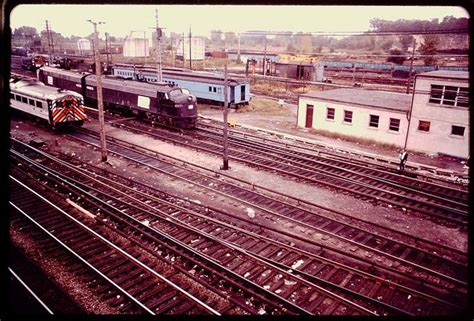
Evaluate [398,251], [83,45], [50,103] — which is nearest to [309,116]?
[398,251]

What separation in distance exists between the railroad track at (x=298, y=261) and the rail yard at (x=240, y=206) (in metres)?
0.04

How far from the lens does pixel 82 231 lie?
1012cm

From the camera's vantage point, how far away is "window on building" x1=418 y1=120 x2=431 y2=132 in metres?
19.5

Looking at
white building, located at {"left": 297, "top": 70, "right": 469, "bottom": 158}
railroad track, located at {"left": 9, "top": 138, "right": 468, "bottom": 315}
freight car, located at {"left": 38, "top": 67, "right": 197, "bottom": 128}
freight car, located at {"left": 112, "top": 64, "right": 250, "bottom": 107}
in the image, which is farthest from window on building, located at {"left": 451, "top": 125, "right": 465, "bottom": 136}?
freight car, located at {"left": 112, "top": 64, "right": 250, "bottom": 107}

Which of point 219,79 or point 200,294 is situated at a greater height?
point 219,79

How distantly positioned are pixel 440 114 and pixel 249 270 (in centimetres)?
1607

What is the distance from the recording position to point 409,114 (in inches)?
784

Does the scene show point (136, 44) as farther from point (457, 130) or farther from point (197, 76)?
point (457, 130)

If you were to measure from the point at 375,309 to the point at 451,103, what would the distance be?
15523mm

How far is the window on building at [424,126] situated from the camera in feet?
64.0

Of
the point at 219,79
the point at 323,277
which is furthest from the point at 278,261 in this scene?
the point at 219,79

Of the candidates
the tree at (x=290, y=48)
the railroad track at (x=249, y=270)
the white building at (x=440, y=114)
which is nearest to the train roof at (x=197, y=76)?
the white building at (x=440, y=114)

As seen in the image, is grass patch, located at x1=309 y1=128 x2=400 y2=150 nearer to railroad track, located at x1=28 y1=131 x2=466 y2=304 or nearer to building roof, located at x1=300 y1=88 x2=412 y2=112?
building roof, located at x1=300 y1=88 x2=412 y2=112

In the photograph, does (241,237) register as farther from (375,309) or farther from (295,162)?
(295,162)
